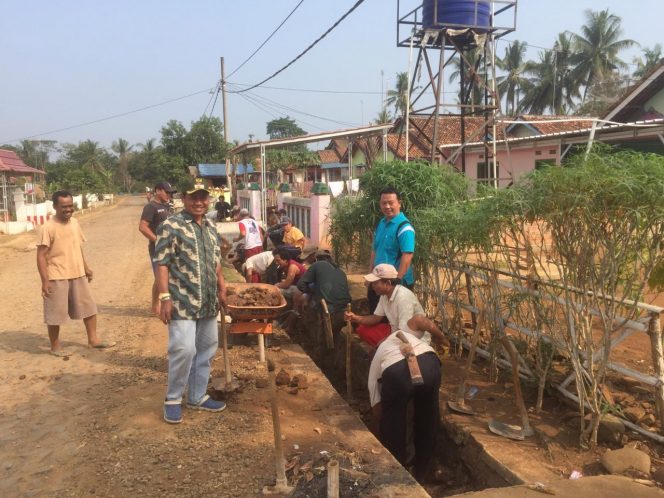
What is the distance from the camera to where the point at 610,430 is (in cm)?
349

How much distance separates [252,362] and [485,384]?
2.24m

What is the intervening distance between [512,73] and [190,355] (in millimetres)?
43976

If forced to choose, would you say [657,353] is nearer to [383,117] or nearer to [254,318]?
[254,318]

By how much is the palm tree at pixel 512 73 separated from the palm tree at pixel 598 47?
436cm

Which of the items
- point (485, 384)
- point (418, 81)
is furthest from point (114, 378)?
point (418, 81)

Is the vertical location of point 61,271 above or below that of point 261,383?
above

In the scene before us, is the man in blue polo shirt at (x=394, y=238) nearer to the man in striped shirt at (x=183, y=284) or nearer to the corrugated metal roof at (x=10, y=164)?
the man in striped shirt at (x=183, y=284)

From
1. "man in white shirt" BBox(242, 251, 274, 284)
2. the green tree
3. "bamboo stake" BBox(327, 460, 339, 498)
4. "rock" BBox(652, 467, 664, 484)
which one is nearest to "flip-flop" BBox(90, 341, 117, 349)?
A: "man in white shirt" BBox(242, 251, 274, 284)

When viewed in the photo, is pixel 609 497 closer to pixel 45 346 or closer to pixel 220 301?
pixel 220 301

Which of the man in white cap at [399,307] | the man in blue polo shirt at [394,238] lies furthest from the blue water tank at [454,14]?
the man in white cap at [399,307]

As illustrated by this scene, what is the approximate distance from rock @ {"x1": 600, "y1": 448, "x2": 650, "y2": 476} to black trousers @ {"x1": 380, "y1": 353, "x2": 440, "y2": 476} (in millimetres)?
1128

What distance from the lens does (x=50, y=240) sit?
5281 millimetres

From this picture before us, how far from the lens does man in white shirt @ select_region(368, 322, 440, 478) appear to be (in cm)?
369

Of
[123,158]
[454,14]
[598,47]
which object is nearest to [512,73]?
[598,47]
